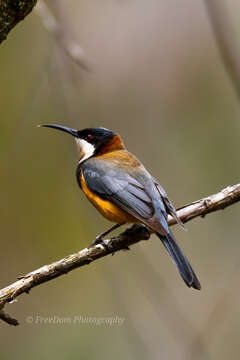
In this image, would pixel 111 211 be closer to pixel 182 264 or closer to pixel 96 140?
pixel 182 264

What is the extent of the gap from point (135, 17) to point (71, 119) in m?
3.38

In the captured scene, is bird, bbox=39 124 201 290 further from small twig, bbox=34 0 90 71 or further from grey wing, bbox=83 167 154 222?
small twig, bbox=34 0 90 71

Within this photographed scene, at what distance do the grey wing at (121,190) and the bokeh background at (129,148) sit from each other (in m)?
1.47

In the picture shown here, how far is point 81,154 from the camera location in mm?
5855

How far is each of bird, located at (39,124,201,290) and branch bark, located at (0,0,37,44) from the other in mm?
1807

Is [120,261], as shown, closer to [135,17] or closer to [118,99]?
[118,99]

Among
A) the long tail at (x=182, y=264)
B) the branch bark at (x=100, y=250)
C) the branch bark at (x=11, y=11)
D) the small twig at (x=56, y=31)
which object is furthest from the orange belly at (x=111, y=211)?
the branch bark at (x=11, y=11)

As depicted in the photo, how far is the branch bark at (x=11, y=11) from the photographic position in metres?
3.14

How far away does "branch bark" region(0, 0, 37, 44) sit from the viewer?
3.14m

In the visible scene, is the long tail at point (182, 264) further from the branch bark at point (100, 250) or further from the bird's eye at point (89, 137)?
the bird's eye at point (89, 137)

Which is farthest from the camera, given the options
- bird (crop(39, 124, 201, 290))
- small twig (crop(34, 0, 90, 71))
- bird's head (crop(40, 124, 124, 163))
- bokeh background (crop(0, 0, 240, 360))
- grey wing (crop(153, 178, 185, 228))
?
bokeh background (crop(0, 0, 240, 360))

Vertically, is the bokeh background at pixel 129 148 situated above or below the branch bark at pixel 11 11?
below

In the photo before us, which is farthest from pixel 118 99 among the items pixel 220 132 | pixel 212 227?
pixel 212 227

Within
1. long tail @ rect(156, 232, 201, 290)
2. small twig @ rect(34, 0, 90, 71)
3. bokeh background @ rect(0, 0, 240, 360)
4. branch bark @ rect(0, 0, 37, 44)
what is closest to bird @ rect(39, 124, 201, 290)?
long tail @ rect(156, 232, 201, 290)
